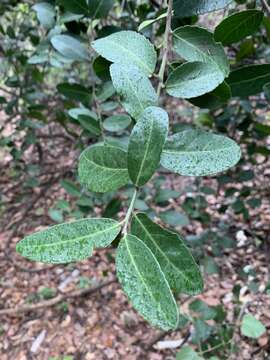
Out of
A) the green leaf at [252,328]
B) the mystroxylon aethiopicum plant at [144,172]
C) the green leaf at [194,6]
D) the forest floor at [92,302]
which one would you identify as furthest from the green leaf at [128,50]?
the forest floor at [92,302]

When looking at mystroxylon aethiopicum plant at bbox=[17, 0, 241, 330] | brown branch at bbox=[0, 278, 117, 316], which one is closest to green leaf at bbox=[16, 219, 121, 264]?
mystroxylon aethiopicum plant at bbox=[17, 0, 241, 330]

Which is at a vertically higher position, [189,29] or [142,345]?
[189,29]

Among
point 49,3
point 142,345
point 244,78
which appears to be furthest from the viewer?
point 142,345

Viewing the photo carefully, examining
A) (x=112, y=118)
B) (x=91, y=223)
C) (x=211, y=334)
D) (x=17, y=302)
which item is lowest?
(x=17, y=302)

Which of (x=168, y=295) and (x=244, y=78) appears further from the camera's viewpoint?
(x=244, y=78)

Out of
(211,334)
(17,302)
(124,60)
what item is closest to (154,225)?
(124,60)

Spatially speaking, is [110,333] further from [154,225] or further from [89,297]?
[154,225]

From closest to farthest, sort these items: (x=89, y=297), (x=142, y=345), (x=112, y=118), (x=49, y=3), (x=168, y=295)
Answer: (x=168, y=295)
(x=112, y=118)
(x=49, y=3)
(x=142, y=345)
(x=89, y=297)
